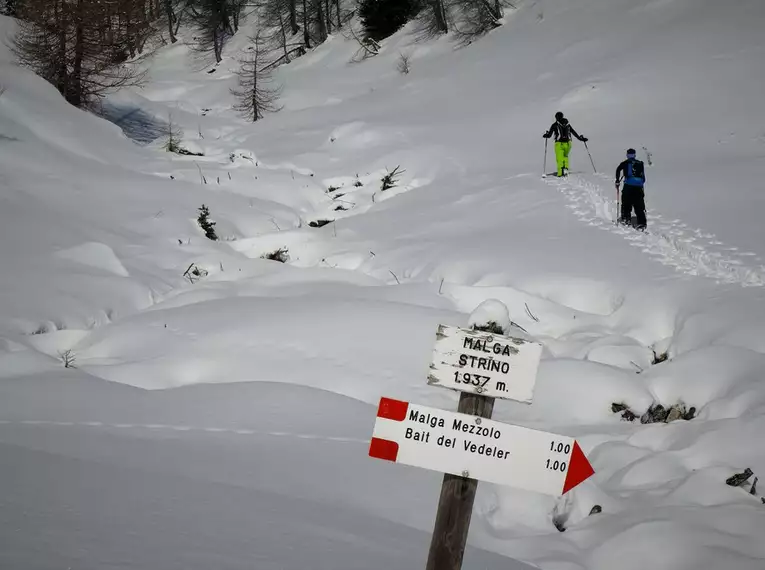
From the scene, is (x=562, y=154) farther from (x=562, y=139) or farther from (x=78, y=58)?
(x=78, y=58)

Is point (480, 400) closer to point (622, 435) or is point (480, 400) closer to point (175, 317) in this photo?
point (622, 435)

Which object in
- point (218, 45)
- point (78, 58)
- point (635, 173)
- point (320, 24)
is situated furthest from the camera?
point (218, 45)

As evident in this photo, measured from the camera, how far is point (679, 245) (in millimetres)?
9125

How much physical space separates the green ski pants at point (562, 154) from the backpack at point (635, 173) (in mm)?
3521

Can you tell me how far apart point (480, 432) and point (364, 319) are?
515cm

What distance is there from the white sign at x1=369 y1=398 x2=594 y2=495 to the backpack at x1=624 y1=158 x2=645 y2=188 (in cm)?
899

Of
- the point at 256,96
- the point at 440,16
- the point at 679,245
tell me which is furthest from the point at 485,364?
the point at 440,16

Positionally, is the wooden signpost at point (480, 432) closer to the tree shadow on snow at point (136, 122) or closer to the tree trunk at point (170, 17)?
the tree shadow on snow at point (136, 122)

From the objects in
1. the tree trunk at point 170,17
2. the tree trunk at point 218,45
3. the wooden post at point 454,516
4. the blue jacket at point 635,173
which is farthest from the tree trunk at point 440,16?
the wooden post at point 454,516

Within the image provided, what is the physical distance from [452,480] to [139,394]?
3.54 m

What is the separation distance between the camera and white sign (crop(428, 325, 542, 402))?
2107 millimetres

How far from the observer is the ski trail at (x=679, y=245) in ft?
26.1

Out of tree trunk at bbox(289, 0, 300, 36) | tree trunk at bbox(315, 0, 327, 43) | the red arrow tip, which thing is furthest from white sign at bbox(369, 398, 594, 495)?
tree trunk at bbox(289, 0, 300, 36)

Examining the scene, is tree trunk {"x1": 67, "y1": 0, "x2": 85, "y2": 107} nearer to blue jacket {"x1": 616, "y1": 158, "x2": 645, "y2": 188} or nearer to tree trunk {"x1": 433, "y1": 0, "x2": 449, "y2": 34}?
blue jacket {"x1": 616, "y1": 158, "x2": 645, "y2": 188}
